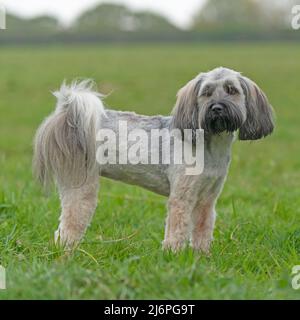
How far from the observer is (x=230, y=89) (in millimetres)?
5395

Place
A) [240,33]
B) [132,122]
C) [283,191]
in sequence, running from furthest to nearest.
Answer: [240,33]
[283,191]
[132,122]

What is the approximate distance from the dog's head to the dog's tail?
657 millimetres

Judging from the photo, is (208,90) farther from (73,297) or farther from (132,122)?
(73,297)

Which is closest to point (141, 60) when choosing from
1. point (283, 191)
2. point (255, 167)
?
point (255, 167)

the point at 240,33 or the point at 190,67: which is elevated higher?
the point at 240,33

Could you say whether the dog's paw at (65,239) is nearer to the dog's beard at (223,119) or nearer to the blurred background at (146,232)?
the blurred background at (146,232)

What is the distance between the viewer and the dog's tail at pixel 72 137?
18.5ft

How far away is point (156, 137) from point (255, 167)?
19.1ft

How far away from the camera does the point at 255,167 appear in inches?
444

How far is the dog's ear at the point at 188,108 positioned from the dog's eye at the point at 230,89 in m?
0.22

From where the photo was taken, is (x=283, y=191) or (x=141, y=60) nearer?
(x=283, y=191)

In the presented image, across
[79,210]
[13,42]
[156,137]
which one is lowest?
[79,210]

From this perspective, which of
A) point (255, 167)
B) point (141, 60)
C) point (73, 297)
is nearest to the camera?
point (73, 297)

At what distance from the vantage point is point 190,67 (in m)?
28.9
